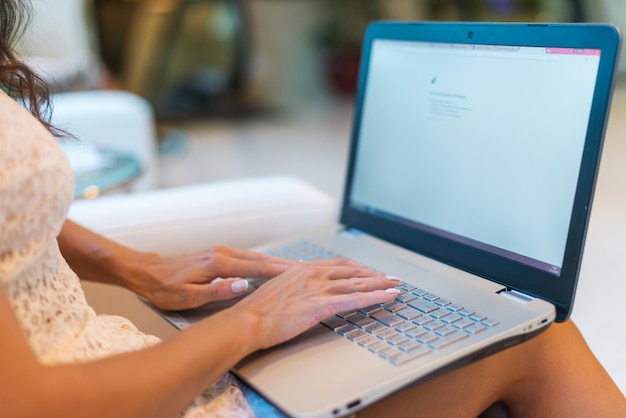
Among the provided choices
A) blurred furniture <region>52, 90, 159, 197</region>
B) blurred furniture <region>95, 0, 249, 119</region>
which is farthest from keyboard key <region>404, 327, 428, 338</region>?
blurred furniture <region>95, 0, 249, 119</region>

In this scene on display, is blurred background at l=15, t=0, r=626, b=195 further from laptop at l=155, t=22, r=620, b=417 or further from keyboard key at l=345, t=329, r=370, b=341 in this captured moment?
keyboard key at l=345, t=329, r=370, b=341

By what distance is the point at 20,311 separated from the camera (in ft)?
1.76

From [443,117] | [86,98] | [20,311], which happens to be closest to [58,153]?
[20,311]

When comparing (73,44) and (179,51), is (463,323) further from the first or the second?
(179,51)

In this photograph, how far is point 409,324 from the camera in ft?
2.12

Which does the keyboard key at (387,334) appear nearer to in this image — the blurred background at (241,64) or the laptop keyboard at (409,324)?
the laptop keyboard at (409,324)

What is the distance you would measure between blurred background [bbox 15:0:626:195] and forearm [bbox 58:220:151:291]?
6.36ft

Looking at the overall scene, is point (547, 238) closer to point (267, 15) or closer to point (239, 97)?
point (239, 97)

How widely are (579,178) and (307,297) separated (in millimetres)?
288

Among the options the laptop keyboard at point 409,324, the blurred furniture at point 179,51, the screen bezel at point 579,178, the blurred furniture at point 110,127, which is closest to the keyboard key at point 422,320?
the laptop keyboard at point 409,324

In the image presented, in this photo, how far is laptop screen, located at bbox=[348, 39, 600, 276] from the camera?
67cm

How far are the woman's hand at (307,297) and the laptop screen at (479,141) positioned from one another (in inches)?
5.6

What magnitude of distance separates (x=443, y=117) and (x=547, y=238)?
0.66 feet

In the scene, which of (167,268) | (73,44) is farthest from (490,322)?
(73,44)
